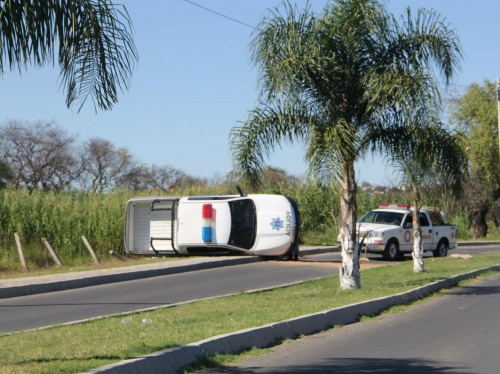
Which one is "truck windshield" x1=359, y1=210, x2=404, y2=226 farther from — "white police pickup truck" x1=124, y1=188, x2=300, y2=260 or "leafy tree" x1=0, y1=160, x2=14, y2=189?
"leafy tree" x1=0, y1=160, x2=14, y2=189

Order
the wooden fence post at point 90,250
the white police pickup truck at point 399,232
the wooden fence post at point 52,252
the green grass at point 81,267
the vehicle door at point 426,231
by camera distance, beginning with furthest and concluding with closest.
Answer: the vehicle door at point 426,231
the white police pickup truck at point 399,232
the wooden fence post at point 90,250
the wooden fence post at point 52,252
the green grass at point 81,267

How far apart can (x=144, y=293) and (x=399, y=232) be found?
45.6ft

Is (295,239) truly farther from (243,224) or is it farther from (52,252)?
(52,252)

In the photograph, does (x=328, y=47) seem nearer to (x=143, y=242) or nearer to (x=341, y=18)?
(x=341, y=18)

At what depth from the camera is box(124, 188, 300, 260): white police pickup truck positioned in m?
28.6

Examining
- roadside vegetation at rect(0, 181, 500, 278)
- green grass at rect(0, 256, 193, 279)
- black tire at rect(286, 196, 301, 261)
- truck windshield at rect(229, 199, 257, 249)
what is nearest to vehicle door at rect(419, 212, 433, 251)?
roadside vegetation at rect(0, 181, 500, 278)

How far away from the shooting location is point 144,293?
1934cm

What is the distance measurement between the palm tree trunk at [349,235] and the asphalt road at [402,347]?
272 cm

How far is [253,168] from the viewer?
18.1 metres

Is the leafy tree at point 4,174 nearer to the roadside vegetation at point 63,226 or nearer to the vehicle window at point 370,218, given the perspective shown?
the roadside vegetation at point 63,226

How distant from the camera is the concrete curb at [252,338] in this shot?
8611 mm

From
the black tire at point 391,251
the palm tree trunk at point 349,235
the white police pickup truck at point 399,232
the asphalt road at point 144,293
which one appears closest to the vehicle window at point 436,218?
the white police pickup truck at point 399,232

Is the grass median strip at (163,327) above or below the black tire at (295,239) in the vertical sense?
below

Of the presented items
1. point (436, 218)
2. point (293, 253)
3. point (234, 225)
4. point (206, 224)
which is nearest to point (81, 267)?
point (206, 224)
